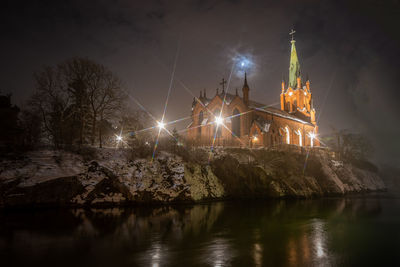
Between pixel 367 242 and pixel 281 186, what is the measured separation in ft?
64.7

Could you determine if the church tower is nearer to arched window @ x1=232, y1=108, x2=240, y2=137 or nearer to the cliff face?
arched window @ x1=232, y1=108, x2=240, y2=137

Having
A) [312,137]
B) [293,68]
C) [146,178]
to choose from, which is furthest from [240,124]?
[293,68]

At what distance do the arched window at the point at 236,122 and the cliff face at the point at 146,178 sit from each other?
1305 centimetres

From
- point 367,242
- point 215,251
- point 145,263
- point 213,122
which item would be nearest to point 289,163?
point 213,122

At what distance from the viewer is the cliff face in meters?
19.9

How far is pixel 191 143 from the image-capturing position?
31469mm

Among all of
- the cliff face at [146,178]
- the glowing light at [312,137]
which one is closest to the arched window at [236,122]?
the cliff face at [146,178]

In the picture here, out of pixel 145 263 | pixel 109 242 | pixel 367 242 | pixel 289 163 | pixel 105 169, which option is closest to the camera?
pixel 145 263

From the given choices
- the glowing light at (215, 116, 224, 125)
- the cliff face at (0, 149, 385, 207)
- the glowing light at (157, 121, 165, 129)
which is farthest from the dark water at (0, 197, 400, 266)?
the glowing light at (215, 116, 224, 125)

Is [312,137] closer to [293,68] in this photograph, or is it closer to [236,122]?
[293,68]

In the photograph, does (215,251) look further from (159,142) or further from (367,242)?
(159,142)

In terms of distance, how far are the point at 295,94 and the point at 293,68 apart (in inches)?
321

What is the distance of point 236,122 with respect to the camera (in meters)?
47.7

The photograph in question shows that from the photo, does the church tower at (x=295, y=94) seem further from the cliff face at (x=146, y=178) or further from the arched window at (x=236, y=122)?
the cliff face at (x=146, y=178)
